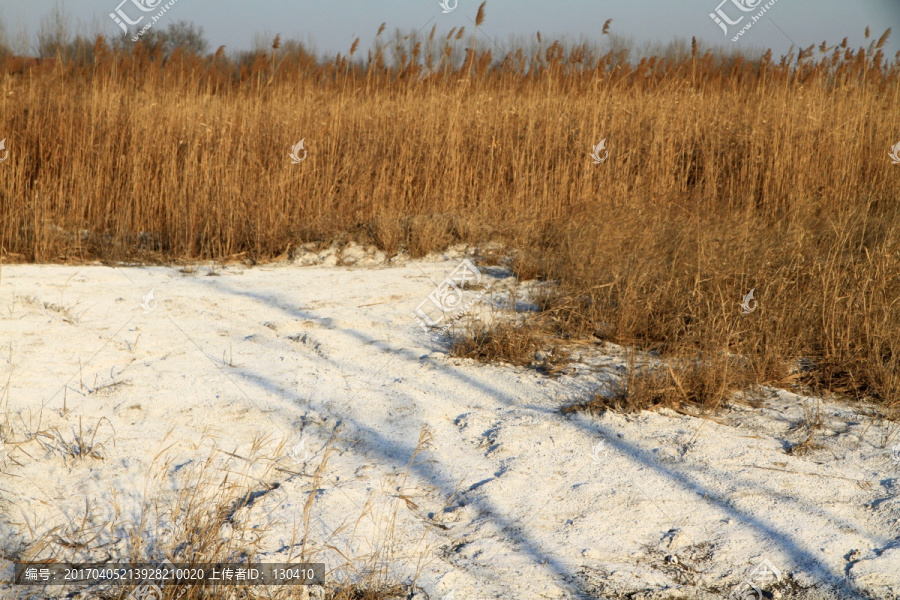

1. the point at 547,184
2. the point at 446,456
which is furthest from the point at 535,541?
the point at 547,184

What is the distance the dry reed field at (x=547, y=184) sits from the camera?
3.21 meters

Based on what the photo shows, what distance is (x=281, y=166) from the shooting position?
563 cm

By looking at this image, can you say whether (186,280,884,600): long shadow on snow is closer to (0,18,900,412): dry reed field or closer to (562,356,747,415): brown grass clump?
(562,356,747,415): brown grass clump

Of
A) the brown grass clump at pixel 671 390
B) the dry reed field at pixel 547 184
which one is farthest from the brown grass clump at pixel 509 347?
the brown grass clump at pixel 671 390

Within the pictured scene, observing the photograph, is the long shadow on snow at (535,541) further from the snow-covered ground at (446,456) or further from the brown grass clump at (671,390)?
the brown grass clump at (671,390)

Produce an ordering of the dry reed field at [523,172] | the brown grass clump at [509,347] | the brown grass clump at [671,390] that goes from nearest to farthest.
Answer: the brown grass clump at [671,390] → the brown grass clump at [509,347] → the dry reed field at [523,172]

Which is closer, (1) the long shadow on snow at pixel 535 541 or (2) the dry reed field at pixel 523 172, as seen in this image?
(1) the long shadow on snow at pixel 535 541

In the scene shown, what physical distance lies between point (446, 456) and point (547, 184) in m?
3.90

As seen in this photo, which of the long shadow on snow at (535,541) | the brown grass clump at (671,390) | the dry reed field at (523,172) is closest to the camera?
the long shadow on snow at (535,541)

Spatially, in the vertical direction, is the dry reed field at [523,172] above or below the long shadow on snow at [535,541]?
above

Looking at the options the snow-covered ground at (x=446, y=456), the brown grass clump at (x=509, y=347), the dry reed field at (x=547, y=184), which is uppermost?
the dry reed field at (x=547, y=184)

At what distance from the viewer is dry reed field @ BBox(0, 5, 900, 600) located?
3.21m

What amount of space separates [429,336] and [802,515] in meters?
1.87

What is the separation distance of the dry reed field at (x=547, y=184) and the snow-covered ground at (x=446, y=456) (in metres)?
0.28
